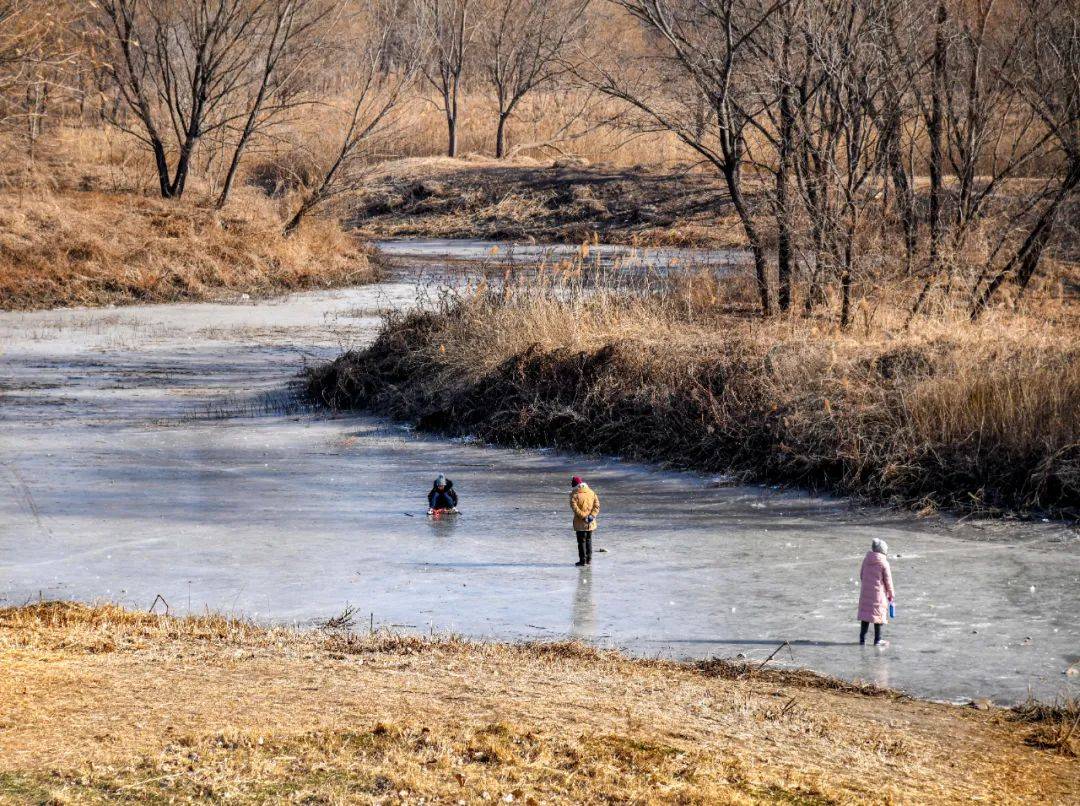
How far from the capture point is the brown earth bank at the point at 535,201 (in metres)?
43.5

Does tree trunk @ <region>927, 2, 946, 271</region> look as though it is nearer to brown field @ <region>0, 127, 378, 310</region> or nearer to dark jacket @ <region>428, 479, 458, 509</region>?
dark jacket @ <region>428, 479, 458, 509</region>

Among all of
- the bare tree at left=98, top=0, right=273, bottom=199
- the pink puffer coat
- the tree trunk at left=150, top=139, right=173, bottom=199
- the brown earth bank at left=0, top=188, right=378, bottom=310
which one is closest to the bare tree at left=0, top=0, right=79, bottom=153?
the bare tree at left=98, top=0, right=273, bottom=199

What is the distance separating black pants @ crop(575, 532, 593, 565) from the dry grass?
386 centimetres

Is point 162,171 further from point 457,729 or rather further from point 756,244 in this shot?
point 457,729

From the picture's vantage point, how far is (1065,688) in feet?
25.2

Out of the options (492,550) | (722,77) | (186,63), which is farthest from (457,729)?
(186,63)

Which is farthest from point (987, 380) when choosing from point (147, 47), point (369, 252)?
point (147, 47)

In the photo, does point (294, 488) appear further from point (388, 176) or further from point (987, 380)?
point (388, 176)

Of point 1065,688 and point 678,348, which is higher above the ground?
point 678,348

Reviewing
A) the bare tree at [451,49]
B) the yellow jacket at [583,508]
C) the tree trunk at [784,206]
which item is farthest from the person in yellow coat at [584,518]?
the bare tree at [451,49]

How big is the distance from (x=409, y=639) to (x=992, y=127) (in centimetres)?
1661

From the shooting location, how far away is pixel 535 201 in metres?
47.3

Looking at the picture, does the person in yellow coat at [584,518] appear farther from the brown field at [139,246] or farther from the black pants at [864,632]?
the brown field at [139,246]

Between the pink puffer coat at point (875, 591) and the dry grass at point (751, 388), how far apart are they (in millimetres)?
4433
